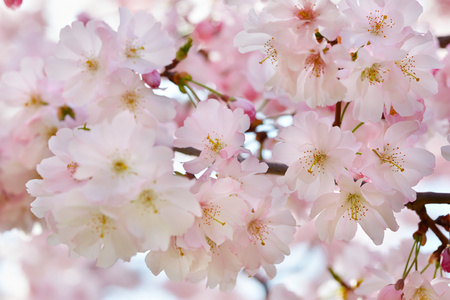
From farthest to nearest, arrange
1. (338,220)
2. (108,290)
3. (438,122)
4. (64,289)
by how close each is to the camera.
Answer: (108,290) → (64,289) → (438,122) → (338,220)

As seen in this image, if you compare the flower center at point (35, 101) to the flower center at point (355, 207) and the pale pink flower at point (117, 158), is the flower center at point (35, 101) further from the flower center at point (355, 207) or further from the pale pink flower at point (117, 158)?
the flower center at point (355, 207)

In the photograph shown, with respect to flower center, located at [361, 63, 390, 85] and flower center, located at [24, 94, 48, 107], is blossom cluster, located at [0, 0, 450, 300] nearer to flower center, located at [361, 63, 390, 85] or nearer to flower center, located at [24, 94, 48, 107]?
flower center, located at [361, 63, 390, 85]

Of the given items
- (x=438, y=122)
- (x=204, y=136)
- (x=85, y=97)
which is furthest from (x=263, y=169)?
(x=438, y=122)

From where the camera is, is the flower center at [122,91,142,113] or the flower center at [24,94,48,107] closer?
the flower center at [122,91,142,113]

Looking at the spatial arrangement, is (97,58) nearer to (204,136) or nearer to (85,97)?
(85,97)

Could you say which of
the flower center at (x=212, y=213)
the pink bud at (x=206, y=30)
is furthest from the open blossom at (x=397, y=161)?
the pink bud at (x=206, y=30)

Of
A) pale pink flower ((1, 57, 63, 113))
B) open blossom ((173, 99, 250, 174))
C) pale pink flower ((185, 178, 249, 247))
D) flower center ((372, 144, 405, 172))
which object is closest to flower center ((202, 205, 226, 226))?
pale pink flower ((185, 178, 249, 247))
